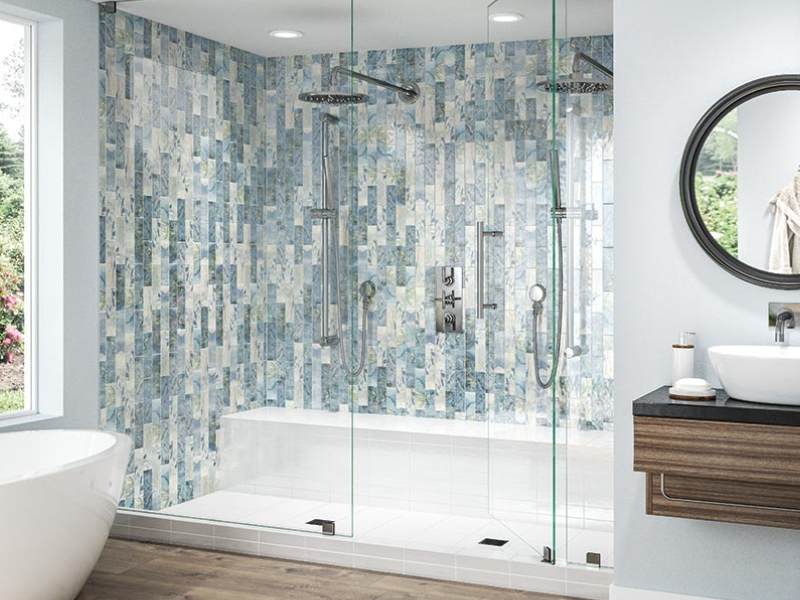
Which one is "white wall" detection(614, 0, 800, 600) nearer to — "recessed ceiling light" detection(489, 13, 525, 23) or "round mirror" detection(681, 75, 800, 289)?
"round mirror" detection(681, 75, 800, 289)

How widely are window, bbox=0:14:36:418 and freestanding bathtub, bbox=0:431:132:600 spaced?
935 millimetres

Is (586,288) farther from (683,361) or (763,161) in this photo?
(763,161)

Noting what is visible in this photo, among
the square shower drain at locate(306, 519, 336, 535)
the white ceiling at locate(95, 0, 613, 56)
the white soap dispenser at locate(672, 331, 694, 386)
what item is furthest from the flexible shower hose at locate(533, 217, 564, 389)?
the square shower drain at locate(306, 519, 336, 535)

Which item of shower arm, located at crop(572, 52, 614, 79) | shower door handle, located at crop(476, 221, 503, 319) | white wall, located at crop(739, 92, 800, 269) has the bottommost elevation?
shower door handle, located at crop(476, 221, 503, 319)

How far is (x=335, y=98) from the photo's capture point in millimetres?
4641

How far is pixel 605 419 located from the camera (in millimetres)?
3881

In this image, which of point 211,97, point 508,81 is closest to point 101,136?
point 211,97

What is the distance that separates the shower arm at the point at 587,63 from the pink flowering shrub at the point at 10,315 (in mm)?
2882

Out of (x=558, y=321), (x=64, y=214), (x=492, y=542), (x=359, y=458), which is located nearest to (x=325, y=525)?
(x=359, y=458)

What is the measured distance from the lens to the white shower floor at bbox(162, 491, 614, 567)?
4.00 metres

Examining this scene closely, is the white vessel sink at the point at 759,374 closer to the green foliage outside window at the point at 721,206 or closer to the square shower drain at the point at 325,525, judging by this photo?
the green foliage outside window at the point at 721,206

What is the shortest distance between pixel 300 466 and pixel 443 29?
2385mm

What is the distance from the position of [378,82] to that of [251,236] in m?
1.06

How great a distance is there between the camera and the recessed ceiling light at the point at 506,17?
13.1 ft
